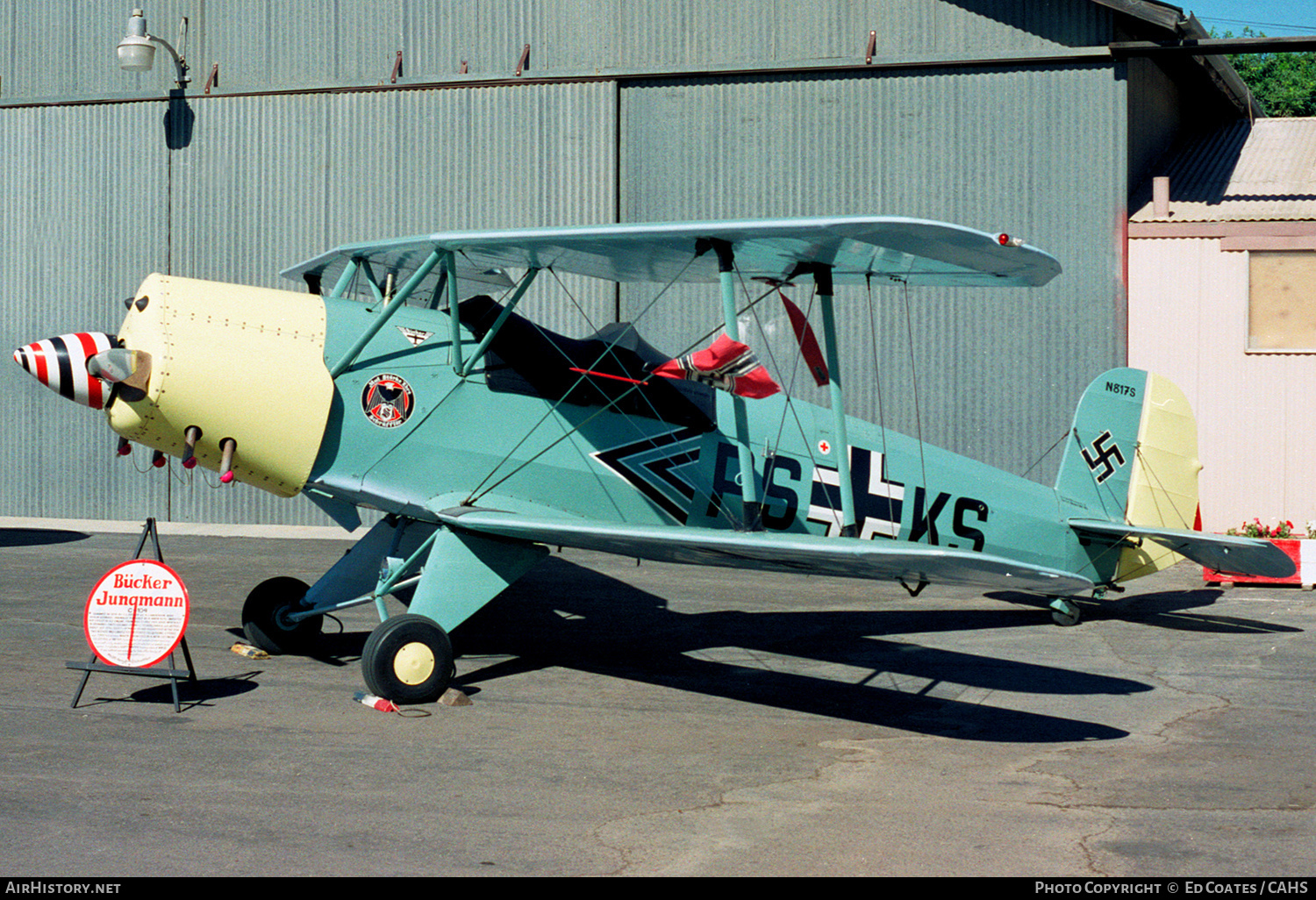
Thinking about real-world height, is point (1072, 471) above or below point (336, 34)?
below

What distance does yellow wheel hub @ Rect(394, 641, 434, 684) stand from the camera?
688cm

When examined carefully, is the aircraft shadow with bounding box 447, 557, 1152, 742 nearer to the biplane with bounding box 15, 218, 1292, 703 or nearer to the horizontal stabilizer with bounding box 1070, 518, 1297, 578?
the biplane with bounding box 15, 218, 1292, 703

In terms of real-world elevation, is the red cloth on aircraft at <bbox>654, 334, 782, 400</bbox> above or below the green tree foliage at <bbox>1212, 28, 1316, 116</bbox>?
below

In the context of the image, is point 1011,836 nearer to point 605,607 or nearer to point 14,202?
point 605,607

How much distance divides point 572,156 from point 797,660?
30.8 feet

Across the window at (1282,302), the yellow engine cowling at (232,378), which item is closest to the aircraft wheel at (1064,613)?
the yellow engine cowling at (232,378)

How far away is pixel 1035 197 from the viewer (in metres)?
14.8

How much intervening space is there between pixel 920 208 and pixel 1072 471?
6324 millimetres

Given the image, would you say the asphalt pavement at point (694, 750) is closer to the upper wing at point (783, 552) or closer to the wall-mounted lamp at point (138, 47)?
the upper wing at point (783, 552)

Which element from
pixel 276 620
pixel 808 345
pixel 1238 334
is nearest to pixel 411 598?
pixel 276 620

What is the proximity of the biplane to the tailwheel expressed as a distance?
3.22ft

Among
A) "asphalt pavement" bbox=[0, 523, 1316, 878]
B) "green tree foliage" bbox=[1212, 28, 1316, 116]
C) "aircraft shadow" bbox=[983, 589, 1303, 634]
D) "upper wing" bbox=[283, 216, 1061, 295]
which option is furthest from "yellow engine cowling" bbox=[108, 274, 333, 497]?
"green tree foliage" bbox=[1212, 28, 1316, 116]

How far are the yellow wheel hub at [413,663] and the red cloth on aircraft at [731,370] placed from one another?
7.30ft
